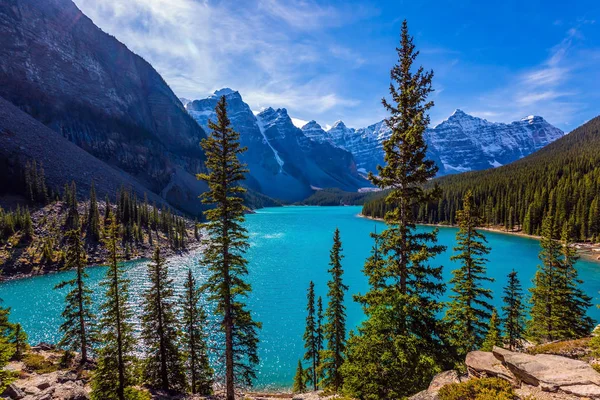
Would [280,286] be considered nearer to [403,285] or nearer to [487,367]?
[403,285]

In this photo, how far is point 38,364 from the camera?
2478cm

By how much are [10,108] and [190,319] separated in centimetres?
16610

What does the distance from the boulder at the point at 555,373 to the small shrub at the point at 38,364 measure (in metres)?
32.8

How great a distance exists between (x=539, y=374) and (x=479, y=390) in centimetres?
207

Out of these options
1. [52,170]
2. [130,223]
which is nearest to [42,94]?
[52,170]

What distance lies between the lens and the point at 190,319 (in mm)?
24906

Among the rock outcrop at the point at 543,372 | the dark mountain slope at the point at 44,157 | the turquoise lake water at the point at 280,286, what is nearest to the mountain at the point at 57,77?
the dark mountain slope at the point at 44,157

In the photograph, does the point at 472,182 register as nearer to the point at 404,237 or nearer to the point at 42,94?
the point at 404,237

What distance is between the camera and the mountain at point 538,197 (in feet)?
293

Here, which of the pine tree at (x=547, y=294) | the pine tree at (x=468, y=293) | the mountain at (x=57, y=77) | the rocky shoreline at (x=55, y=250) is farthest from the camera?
the mountain at (x=57, y=77)

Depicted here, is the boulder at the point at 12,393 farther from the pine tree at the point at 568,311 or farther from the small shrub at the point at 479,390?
the pine tree at the point at 568,311

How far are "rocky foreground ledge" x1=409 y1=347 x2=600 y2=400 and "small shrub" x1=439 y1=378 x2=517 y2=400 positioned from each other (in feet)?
1.33

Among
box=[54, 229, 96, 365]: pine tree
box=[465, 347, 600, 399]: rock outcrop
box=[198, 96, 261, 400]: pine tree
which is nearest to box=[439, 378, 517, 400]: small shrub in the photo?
box=[465, 347, 600, 399]: rock outcrop

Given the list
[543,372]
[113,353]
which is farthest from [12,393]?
[543,372]
